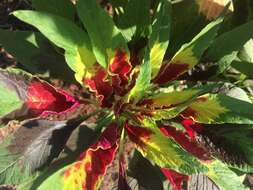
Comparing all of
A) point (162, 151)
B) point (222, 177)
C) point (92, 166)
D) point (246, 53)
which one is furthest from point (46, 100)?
point (246, 53)

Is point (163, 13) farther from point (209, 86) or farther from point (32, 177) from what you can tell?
point (32, 177)

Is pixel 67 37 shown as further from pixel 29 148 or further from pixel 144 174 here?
pixel 144 174

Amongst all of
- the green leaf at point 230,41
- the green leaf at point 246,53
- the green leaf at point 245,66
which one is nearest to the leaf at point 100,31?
the green leaf at point 230,41

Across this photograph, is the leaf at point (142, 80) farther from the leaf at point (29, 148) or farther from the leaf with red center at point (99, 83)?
the leaf at point (29, 148)

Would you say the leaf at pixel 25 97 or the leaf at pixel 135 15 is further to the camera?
the leaf at pixel 135 15

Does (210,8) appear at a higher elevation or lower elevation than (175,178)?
higher
